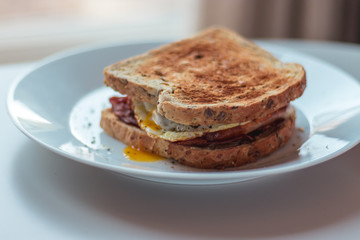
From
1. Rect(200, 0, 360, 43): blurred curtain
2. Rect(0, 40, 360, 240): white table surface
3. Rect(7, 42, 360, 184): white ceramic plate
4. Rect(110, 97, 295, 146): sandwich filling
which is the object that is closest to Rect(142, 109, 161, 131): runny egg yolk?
Rect(110, 97, 295, 146): sandwich filling

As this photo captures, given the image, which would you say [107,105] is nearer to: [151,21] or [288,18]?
[288,18]

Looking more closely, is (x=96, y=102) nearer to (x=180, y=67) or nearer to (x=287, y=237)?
(x=180, y=67)

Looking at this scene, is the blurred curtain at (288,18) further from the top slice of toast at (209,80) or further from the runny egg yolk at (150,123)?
the runny egg yolk at (150,123)

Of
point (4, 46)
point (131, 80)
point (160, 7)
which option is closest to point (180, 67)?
point (131, 80)

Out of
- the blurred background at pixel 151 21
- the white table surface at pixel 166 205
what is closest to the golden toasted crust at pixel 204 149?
the white table surface at pixel 166 205

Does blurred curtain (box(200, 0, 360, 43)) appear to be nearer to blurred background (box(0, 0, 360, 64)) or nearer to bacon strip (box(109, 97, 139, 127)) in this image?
blurred background (box(0, 0, 360, 64))

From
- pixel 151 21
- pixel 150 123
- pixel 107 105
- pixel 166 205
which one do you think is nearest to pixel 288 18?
pixel 151 21
